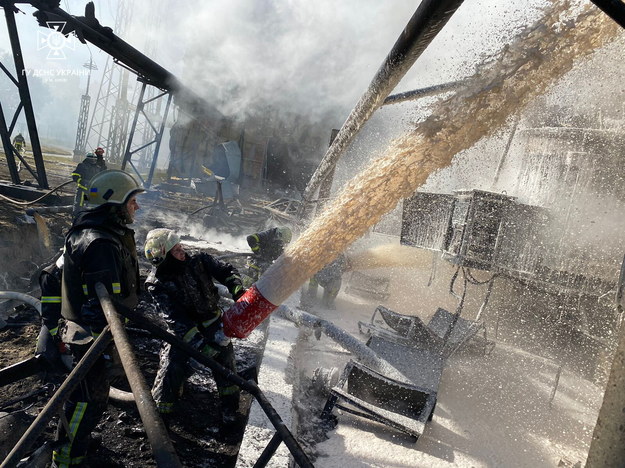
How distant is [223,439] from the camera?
3.45m

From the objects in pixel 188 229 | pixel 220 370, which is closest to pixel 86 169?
pixel 188 229

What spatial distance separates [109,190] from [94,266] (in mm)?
619

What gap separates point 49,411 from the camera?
1595 millimetres

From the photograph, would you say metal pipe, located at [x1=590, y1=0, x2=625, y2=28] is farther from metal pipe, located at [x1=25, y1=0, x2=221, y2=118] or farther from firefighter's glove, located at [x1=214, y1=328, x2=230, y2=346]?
metal pipe, located at [x1=25, y1=0, x2=221, y2=118]

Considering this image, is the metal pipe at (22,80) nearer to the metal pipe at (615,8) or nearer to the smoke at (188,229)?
the smoke at (188,229)

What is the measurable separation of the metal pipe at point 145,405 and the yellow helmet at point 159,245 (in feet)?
4.63

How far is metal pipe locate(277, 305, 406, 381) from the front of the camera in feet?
14.9

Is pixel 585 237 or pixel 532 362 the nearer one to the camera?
pixel 585 237

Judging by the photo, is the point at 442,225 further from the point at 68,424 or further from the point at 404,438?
the point at 68,424

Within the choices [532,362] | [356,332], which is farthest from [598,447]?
[532,362]

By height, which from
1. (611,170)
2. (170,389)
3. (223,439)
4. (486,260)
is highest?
(611,170)

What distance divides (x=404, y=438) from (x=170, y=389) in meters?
2.35

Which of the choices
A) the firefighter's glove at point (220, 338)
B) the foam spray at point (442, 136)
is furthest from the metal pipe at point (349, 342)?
the firefighter's glove at point (220, 338)

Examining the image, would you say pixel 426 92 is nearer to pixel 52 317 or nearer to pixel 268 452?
pixel 268 452
